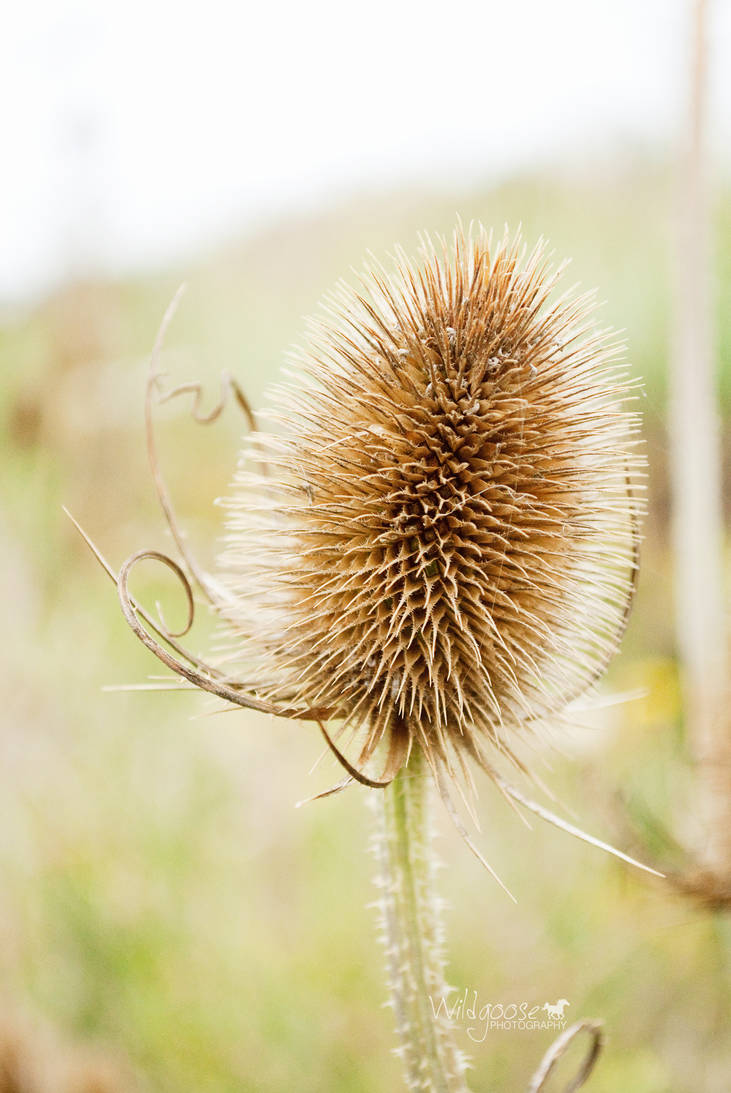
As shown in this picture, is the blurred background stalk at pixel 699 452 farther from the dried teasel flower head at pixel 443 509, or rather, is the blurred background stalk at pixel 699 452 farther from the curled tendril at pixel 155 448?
the curled tendril at pixel 155 448

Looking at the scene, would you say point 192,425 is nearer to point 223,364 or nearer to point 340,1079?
point 223,364

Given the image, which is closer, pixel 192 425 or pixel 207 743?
pixel 207 743

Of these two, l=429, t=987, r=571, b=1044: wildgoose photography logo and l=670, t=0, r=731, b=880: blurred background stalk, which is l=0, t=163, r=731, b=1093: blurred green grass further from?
l=429, t=987, r=571, b=1044: wildgoose photography logo

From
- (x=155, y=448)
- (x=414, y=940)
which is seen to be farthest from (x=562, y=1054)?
(x=155, y=448)

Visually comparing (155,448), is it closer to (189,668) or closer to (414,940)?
(189,668)

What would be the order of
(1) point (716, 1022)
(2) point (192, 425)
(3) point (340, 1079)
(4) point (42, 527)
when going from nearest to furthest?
(3) point (340, 1079), (1) point (716, 1022), (4) point (42, 527), (2) point (192, 425)

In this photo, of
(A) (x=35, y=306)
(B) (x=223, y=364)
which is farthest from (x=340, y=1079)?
(A) (x=35, y=306)

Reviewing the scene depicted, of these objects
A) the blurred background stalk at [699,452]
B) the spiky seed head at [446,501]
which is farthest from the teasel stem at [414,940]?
the blurred background stalk at [699,452]
